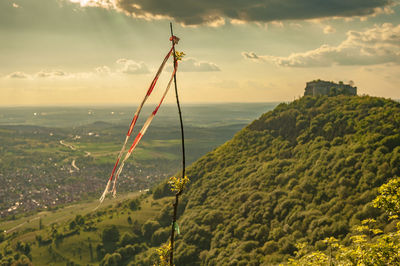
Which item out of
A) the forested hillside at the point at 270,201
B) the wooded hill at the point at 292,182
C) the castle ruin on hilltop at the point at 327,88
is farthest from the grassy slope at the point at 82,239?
the castle ruin on hilltop at the point at 327,88

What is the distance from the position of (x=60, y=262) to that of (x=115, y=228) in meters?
27.1

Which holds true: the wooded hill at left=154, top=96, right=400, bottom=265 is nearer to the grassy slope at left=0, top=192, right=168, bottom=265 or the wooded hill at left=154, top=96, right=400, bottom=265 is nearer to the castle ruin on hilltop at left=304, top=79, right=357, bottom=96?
the castle ruin on hilltop at left=304, top=79, right=357, bottom=96

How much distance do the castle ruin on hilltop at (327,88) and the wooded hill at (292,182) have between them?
10253mm

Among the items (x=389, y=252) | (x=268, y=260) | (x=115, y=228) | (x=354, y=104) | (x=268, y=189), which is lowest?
(x=115, y=228)

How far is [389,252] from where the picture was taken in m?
16.0

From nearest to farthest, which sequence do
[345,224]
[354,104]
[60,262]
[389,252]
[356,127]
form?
[389,252]
[345,224]
[356,127]
[354,104]
[60,262]

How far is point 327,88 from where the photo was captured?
458ft

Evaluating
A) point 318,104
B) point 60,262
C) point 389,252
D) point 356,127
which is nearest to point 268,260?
point 356,127

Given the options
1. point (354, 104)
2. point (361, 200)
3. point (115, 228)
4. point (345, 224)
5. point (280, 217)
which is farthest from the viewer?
point (115, 228)

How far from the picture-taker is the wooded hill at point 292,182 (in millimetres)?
74000

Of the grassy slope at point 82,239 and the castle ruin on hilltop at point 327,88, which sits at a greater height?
the castle ruin on hilltop at point 327,88

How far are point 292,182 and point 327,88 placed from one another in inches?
2606

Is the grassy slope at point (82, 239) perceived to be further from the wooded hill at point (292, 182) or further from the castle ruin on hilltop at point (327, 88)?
the castle ruin on hilltop at point (327, 88)

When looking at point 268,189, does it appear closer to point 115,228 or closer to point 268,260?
point 268,260
